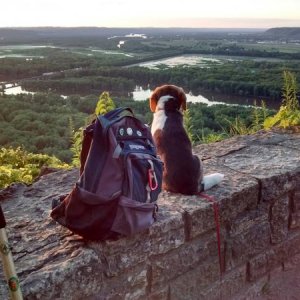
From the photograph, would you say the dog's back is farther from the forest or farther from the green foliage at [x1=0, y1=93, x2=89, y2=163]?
the green foliage at [x1=0, y1=93, x2=89, y2=163]

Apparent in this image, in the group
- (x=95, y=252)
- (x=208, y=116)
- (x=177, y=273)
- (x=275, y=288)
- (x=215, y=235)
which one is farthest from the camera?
(x=208, y=116)

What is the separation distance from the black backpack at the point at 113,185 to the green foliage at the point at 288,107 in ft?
10.2

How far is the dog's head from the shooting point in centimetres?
336

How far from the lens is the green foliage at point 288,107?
5.05 meters

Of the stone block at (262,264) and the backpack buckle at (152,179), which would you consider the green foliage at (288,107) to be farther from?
the backpack buckle at (152,179)

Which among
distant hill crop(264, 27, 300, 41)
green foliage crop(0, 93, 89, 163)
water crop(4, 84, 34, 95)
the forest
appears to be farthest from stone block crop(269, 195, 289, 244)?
distant hill crop(264, 27, 300, 41)

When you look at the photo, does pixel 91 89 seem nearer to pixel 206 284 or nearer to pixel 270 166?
pixel 270 166

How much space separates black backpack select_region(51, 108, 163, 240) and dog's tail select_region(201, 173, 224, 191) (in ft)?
2.24

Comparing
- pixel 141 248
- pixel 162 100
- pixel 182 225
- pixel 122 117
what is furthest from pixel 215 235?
pixel 162 100

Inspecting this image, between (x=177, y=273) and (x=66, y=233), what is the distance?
641mm

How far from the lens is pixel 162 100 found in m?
3.37

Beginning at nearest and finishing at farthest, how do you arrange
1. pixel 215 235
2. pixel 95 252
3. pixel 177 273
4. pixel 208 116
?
pixel 95 252 < pixel 177 273 < pixel 215 235 < pixel 208 116

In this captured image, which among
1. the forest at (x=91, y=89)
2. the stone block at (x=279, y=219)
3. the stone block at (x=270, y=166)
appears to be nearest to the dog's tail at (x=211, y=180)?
the stone block at (x=270, y=166)

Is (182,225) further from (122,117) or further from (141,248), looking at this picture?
(122,117)
